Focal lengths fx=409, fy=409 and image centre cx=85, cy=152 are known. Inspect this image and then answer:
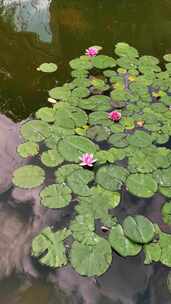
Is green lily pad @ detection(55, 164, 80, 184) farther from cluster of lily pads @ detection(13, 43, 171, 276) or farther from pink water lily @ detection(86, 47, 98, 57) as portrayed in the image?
pink water lily @ detection(86, 47, 98, 57)

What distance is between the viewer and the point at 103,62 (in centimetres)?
345

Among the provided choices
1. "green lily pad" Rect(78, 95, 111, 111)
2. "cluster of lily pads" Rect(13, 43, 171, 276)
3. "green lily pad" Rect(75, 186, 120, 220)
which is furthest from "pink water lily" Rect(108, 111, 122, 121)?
"green lily pad" Rect(75, 186, 120, 220)

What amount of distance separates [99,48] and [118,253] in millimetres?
2117

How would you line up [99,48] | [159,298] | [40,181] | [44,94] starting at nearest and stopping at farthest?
[159,298] → [40,181] → [44,94] → [99,48]

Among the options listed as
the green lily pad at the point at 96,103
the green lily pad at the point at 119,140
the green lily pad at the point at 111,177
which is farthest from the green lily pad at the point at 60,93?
the green lily pad at the point at 111,177

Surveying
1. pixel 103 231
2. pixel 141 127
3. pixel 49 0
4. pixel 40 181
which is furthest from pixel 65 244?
pixel 49 0

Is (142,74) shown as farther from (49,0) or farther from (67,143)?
(49,0)

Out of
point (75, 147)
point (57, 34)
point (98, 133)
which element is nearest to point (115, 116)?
point (98, 133)

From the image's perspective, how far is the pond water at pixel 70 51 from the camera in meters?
1.93

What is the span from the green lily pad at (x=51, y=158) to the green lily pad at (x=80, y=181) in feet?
0.45

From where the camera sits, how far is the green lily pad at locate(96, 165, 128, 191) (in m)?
2.39

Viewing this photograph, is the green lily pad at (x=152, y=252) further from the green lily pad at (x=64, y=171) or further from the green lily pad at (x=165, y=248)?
the green lily pad at (x=64, y=171)

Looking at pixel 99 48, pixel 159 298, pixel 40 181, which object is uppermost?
pixel 99 48

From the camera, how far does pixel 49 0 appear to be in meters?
4.35
